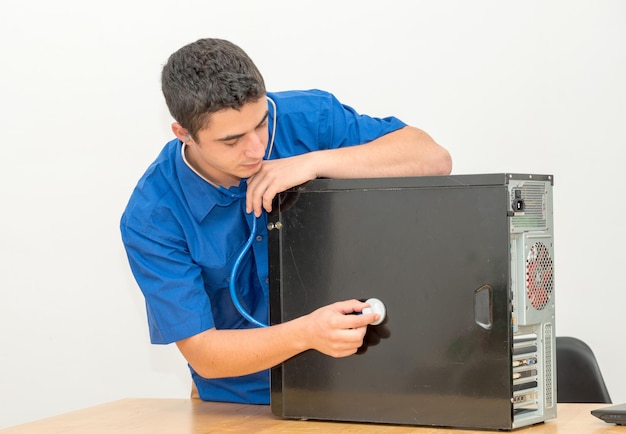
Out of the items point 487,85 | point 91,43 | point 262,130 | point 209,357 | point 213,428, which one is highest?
point 91,43

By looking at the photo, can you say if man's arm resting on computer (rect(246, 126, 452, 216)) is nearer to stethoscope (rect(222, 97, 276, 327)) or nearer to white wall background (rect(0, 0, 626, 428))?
stethoscope (rect(222, 97, 276, 327))

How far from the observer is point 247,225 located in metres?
1.52

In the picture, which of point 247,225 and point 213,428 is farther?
point 247,225

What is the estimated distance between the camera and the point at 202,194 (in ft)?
4.87

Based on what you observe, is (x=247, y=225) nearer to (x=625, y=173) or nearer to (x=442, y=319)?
(x=442, y=319)

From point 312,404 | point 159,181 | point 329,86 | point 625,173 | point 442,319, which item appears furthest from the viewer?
point 329,86

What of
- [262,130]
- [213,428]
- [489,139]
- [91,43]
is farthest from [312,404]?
[91,43]

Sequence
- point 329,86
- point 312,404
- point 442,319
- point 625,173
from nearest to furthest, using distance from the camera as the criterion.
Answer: point 442,319 < point 312,404 < point 625,173 < point 329,86

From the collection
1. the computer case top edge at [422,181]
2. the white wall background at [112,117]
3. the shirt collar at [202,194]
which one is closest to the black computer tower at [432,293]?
the computer case top edge at [422,181]

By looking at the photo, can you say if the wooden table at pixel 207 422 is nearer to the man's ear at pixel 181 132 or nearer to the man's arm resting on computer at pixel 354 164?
the man's arm resting on computer at pixel 354 164

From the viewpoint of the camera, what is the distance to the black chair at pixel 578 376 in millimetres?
1966

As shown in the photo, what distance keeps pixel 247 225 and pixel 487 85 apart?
1.02 m

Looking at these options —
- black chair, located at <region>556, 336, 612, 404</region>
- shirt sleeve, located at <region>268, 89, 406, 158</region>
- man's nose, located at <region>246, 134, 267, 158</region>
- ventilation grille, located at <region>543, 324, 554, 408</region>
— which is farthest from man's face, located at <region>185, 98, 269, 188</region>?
black chair, located at <region>556, 336, 612, 404</region>

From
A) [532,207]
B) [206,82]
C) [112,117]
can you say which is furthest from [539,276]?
[112,117]
